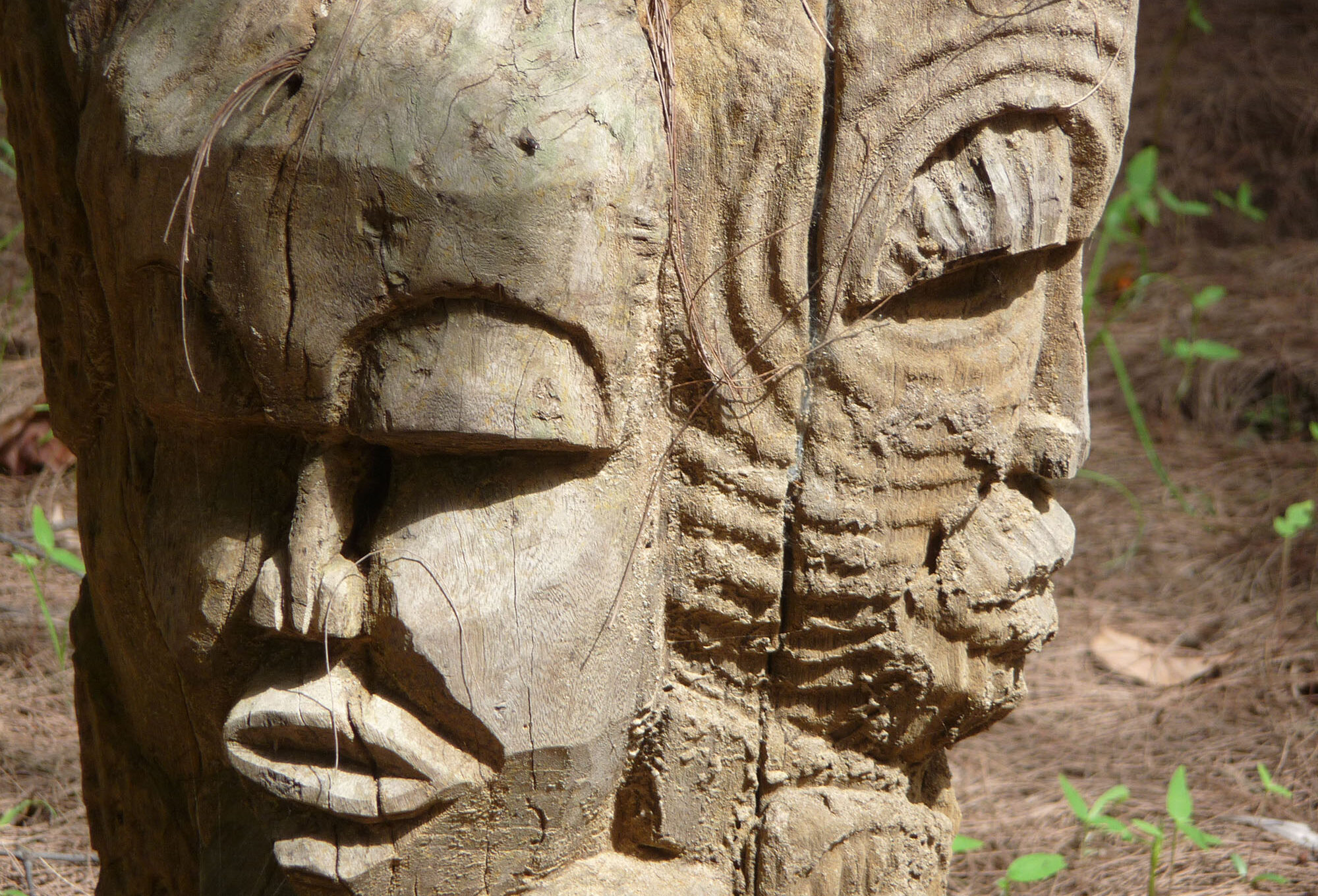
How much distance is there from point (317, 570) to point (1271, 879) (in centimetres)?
175

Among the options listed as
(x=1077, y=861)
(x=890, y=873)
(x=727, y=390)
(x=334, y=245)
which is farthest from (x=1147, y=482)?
(x=334, y=245)

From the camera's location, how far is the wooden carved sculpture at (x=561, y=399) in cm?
108

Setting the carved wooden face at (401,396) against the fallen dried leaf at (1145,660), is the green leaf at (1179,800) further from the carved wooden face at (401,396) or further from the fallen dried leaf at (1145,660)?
the fallen dried leaf at (1145,660)

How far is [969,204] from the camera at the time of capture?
122 centimetres

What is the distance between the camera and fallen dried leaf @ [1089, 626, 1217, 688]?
3.04m

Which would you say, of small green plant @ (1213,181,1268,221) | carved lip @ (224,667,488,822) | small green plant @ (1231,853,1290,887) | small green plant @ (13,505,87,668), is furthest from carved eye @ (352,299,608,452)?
small green plant @ (1213,181,1268,221)

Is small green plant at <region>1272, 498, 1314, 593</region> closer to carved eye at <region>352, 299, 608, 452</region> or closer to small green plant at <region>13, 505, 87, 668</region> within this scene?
carved eye at <region>352, 299, 608, 452</region>

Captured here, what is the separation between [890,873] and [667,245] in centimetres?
74

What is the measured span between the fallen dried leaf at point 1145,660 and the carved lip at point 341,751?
7.58 feet

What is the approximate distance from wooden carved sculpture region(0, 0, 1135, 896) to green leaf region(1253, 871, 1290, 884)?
1.02 metres

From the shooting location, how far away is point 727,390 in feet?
4.07

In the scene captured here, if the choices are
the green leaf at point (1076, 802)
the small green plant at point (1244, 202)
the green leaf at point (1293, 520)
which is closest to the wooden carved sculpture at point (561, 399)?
the green leaf at point (1076, 802)

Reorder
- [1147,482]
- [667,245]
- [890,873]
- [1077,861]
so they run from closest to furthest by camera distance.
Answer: [667,245] < [890,873] < [1077,861] < [1147,482]

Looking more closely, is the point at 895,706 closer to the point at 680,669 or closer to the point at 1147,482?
the point at 680,669
